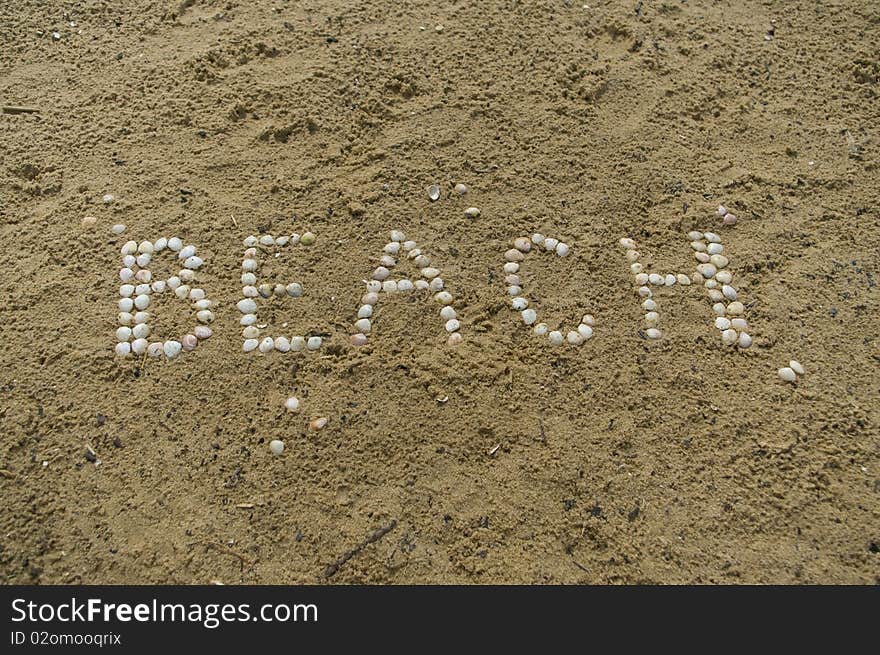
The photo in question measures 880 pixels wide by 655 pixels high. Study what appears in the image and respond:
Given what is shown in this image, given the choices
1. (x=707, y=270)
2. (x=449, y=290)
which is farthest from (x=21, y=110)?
(x=707, y=270)

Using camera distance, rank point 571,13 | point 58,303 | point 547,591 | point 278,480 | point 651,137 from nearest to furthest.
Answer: point 547,591 → point 278,480 → point 58,303 → point 651,137 → point 571,13

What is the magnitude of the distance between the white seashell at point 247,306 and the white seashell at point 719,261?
6.80ft

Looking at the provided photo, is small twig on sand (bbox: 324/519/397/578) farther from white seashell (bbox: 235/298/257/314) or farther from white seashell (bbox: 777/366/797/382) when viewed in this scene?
white seashell (bbox: 777/366/797/382)

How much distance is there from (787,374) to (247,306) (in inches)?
89.8

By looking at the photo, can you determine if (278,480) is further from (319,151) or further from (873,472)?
(873,472)

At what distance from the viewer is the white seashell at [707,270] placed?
134 inches

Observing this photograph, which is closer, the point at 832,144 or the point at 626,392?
the point at 626,392

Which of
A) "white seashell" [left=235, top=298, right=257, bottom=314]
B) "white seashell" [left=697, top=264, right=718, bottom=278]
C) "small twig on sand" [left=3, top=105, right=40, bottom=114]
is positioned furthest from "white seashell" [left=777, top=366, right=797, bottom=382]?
"small twig on sand" [left=3, top=105, right=40, bottom=114]

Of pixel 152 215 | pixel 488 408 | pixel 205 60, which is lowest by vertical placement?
pixel 488 408

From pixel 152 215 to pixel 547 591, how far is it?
8.05 feet

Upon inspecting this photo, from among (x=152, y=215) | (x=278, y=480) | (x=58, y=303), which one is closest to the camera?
(x=278, y=480)

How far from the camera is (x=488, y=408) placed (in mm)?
2982

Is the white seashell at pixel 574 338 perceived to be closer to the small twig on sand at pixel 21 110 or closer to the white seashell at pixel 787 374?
the white seashell at pixel 787 374

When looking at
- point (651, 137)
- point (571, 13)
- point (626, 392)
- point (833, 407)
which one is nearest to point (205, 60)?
point (571, 13)
